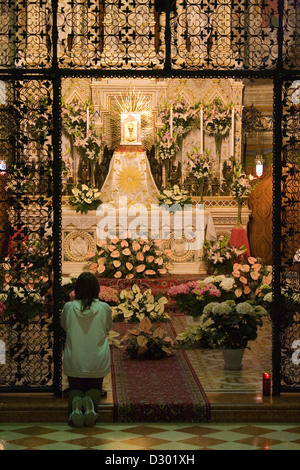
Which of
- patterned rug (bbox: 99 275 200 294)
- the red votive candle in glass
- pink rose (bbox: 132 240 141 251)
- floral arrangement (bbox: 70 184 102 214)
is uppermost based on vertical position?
floral arrangement (bbox: 70 184 102 214)


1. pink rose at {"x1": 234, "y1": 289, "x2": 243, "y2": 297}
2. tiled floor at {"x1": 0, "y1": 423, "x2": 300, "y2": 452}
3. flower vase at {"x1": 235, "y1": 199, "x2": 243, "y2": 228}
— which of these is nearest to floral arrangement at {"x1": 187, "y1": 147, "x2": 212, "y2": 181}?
flower vase at {"x1": 235, "y1": 199, "x2": 243, "y2": 228}

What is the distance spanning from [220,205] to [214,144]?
1.40m

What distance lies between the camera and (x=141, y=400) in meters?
7.57

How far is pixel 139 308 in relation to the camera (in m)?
12.0

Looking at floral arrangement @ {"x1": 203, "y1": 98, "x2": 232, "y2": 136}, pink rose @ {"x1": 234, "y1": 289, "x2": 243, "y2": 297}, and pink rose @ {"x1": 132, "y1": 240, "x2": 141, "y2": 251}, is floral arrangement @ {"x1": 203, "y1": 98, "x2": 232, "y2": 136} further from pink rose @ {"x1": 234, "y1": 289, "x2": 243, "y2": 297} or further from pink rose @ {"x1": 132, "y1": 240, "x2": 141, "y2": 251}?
pink rose @ {"x1": 234, "y1": 289, "x2": 243, "y2": 297}

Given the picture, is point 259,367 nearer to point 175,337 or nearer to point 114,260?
point 175,337

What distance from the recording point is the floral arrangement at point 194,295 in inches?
458

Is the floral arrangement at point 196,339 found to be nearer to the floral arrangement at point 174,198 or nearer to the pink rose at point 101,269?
the pink rose at point 101,269

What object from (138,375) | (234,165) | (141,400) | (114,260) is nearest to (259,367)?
(138,375)

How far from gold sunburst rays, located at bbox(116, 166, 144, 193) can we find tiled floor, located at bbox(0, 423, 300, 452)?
947cm

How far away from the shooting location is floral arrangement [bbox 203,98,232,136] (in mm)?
16781

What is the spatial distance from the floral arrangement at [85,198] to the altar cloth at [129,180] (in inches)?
12.7

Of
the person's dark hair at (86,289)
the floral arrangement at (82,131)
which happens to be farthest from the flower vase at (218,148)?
the person's dark hair at (86,289)

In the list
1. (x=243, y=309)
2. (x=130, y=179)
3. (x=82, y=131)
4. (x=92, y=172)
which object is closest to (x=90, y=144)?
(x=82, y=131)
